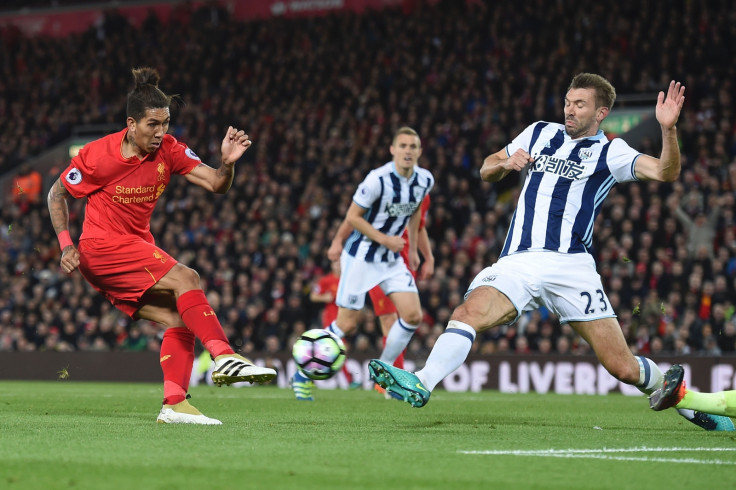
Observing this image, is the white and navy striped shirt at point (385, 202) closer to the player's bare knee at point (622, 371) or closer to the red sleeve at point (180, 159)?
the red sleeve at point (180, 159)

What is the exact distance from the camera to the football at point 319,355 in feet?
25.7

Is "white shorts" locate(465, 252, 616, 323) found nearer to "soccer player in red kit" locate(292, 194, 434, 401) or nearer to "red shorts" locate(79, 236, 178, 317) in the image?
"red shorts" locate(79, 236, 178, 317)

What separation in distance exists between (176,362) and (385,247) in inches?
144

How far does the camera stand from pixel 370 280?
10.5 meters

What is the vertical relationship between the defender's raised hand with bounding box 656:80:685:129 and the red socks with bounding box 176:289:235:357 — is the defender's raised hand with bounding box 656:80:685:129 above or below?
above

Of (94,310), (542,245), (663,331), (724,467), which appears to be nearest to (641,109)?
(663,331)

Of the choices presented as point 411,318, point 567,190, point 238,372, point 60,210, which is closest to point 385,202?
point 411,318

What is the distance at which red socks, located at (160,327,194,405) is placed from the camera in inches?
276

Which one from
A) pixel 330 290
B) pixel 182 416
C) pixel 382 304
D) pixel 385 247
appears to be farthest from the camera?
pixel 330 290

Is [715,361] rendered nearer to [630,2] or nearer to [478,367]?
[478,367]

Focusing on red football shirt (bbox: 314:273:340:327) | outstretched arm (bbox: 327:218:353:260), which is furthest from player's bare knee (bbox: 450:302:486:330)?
red football shirt (bbox: 314:273:340:327)

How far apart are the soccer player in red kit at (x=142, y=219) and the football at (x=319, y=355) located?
93cm

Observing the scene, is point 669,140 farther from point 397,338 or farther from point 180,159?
point 397,338

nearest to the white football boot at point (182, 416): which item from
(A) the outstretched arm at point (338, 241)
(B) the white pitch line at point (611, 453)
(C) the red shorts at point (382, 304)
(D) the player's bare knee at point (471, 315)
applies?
(D) the player's bare knee at point (471, 315)
